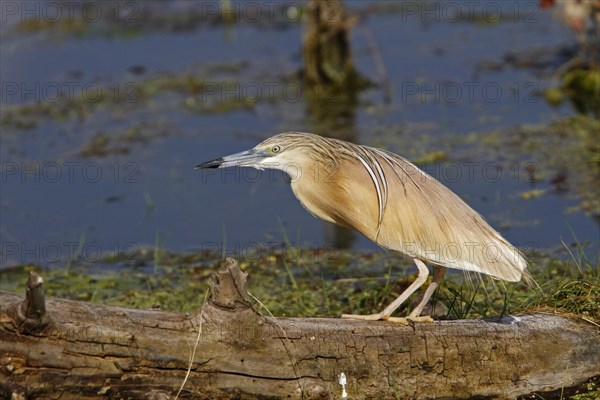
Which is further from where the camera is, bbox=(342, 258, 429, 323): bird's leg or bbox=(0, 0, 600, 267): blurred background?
bbox=(0, 0, 600, 267): blurred background

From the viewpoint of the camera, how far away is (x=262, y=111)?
35.4ft

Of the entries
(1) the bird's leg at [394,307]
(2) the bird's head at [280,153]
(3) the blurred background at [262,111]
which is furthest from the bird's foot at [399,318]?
(3) the blurred background at [262,111]

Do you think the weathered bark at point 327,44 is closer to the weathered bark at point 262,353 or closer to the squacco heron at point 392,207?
the squacco heron at point 392,207

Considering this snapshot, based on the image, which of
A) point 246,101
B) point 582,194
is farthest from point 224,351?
point 246,101

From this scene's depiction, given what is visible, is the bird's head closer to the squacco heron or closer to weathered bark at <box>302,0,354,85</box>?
the squacco heron

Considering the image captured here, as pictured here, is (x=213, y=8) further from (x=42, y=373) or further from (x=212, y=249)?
(x=42, y=373)

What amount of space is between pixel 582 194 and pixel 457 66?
376 cm

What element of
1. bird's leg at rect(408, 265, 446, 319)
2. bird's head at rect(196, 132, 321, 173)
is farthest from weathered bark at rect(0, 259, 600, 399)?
bird's head at rect(196, 132, 321, 173)

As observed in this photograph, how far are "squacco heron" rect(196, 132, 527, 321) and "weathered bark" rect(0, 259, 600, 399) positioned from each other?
0.35m

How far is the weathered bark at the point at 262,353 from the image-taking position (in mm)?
4098

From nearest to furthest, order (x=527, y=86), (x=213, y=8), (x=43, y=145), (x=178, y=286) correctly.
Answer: (x=178, y=286)
(x=43, y=145)
(x=527, y=86)
(x=213, y=8)

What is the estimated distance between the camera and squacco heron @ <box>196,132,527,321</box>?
5.12m

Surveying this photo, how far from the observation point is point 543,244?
24.3 ft

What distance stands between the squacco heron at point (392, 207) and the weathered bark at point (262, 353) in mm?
347
